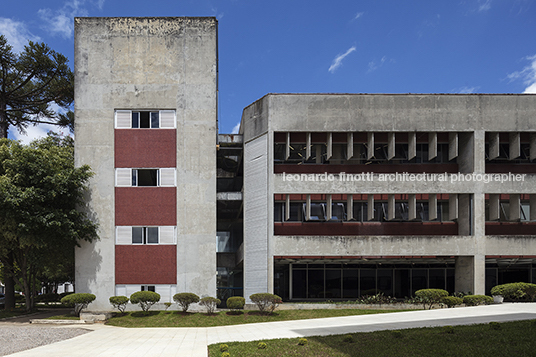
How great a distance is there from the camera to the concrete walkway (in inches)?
607

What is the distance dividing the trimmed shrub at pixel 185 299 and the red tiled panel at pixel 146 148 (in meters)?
9.18

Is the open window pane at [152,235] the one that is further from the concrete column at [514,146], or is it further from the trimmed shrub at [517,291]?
the concrete column at [514,146]

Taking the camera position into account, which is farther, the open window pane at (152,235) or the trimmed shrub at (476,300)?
the open window pane at (152,235)

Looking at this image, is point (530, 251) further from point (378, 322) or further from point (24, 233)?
point (24, 233)

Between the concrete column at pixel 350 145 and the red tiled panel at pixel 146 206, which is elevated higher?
the concrete column at pixel 350 145

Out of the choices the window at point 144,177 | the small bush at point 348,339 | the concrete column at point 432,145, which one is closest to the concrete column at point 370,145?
the concrete column at point 432,145

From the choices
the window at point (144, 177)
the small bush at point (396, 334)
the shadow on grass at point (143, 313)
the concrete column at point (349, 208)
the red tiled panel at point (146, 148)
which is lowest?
the shadow on grass at point (143, 313)

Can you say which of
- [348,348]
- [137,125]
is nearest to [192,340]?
[348,348]

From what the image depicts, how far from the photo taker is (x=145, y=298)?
82.4 feet

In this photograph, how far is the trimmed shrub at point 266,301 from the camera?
24.7 meters

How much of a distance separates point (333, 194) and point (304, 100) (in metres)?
7.33

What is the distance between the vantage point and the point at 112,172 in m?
28.0

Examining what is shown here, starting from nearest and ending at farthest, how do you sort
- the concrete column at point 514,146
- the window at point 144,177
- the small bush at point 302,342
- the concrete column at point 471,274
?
1. the small bush at point 302,342
2. the concrete column at point 471,274
3. the window at point 144,177
4. the concrete column at point 514,146

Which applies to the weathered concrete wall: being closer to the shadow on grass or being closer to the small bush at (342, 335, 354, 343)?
the shadow on grass
